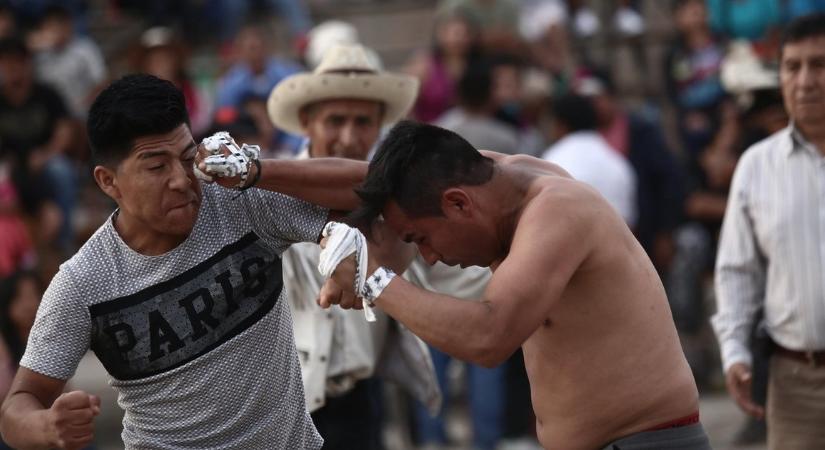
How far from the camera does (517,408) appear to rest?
9.80 m

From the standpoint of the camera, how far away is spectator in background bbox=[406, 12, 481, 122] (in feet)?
39.2

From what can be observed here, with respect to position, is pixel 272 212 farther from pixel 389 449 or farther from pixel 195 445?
pixel 389 449

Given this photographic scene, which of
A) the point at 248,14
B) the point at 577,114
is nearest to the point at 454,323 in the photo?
the point at 577,114

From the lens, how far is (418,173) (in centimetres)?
445

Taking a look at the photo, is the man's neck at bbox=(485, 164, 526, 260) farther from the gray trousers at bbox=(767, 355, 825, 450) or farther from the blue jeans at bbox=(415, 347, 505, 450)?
the blue jeans at bbox=(415, 347, 505, 450)

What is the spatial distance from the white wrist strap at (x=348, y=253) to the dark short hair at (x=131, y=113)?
2.07ft

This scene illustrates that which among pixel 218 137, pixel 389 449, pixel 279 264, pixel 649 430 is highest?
pixel 218 137

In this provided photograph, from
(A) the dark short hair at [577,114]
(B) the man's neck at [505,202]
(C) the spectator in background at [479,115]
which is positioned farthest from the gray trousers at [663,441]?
(A) the dark short hair at [577,114]

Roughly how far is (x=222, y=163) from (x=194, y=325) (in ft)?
→ 1.72

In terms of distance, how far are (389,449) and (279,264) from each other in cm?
586

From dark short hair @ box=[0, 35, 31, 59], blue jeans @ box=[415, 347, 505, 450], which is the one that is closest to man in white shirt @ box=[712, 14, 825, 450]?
blue jeans @ box=[415, 347, 505, 450]

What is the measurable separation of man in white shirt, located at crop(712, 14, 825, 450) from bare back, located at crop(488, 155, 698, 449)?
1.70 metres

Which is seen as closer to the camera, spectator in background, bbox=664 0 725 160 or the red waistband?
the red waistband

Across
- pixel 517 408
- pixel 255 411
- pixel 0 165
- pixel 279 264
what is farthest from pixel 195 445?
pixel 0 165
